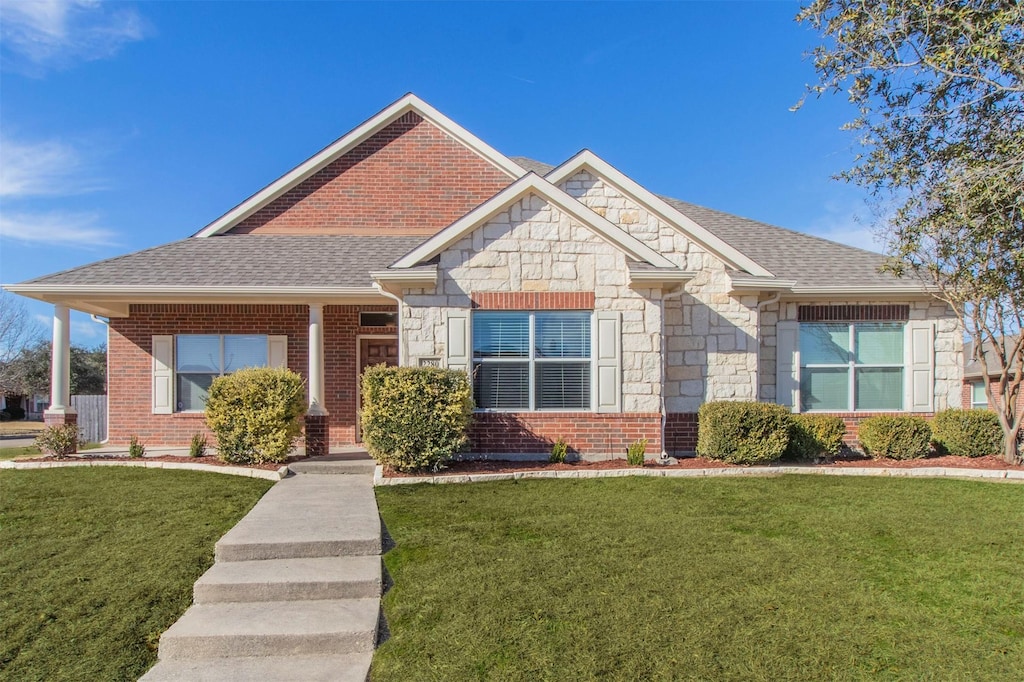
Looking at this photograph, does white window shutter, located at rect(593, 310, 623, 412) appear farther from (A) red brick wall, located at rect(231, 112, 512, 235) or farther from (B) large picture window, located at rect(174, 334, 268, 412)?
(B) large picture window, located at rect(174, 334, 268, 412)

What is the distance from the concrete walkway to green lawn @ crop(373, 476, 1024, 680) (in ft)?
0.84

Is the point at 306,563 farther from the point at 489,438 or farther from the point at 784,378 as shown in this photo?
the point at 784,378

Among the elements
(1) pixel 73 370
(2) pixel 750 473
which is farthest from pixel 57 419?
(1) pixel 73 370

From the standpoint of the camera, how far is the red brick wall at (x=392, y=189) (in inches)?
579

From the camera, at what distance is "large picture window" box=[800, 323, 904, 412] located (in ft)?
39.6

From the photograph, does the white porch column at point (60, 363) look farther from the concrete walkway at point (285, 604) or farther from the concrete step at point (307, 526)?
the concrete walkway at point (285, 604)

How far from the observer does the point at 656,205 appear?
11.4 m

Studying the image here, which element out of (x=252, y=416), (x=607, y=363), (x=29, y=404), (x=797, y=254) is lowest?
(x=29, y=404)

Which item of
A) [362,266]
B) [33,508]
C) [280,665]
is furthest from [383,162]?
[280,665]

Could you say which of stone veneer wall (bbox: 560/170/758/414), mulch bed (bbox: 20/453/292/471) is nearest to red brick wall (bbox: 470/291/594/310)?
stone veneer wall (bbox: 560/170/758/414)

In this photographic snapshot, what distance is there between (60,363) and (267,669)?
→ 30.7 feet

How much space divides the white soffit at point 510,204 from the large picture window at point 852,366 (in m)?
3.71

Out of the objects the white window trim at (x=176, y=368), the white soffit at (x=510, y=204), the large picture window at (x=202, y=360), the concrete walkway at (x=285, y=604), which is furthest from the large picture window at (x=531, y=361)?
the large picture window at (x=202, y=360)

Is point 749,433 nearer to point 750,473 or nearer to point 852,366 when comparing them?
point 750,473
